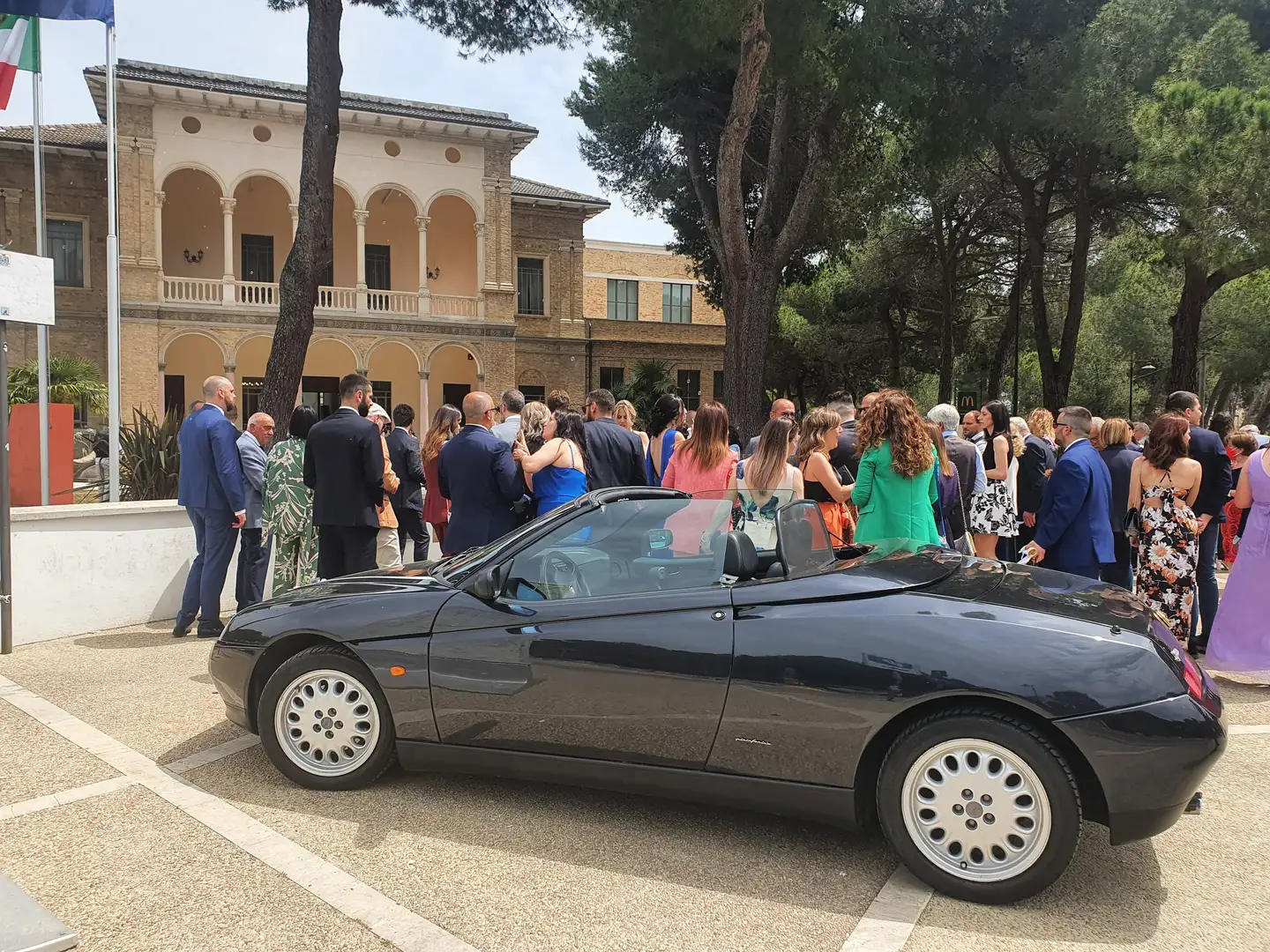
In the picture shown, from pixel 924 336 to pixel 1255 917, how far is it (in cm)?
3291

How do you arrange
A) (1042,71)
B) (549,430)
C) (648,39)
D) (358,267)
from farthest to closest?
(358,267) → (1042,71) → (648,39) → (549,430)

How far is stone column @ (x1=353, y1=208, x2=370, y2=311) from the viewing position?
3036cm

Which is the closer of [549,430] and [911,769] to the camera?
[911,769]

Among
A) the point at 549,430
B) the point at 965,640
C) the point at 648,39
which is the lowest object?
the point at 965,640

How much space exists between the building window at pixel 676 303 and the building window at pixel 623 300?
133cm

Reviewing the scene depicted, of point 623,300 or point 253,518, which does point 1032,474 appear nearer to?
point 253,518

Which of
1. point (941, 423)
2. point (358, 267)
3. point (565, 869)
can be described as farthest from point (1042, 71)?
point (358, 267)

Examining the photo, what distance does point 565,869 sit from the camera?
339cm

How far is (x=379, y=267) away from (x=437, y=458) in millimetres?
28429

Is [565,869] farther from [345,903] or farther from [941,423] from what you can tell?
[941,423]

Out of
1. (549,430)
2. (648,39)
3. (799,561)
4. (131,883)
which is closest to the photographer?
(131,883)

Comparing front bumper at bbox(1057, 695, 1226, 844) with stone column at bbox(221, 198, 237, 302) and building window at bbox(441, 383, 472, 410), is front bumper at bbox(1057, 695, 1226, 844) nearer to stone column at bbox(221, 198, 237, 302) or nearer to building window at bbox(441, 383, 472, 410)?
stone column at bbox(221, 198, 237, 302)

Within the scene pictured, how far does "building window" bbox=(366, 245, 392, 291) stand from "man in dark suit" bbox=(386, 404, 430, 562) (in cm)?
2652

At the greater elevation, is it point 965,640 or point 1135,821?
point 965,640
